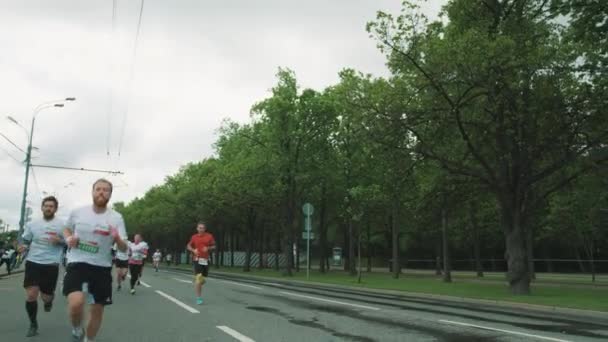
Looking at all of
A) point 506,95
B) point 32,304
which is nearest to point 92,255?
point 32,304

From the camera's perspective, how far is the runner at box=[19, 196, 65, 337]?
7820 mm

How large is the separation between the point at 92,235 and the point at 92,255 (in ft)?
0.64

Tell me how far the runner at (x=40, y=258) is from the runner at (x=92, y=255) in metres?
2.57

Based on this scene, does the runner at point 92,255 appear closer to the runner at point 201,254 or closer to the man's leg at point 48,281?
the man's leg at point 48,281

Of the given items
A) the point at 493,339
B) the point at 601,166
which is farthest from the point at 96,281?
the point at 601,166

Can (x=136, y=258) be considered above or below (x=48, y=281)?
above

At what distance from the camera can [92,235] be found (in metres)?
5.48

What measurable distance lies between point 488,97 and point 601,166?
196 inches

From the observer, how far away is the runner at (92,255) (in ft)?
17.6

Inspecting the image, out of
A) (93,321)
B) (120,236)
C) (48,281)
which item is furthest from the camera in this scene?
(48,281)

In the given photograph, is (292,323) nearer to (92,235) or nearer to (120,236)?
(120,236)

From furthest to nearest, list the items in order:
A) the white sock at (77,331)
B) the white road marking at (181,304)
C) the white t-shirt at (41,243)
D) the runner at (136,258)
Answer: the runner at (136,258), the white road marking at (181,304), the white t-shirt at (41,243), the white sock at (77,331)

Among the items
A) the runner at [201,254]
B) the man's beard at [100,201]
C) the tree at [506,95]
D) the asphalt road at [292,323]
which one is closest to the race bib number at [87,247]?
the man's beard at [100,201]

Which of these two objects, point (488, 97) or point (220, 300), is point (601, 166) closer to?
point (488, 97)
